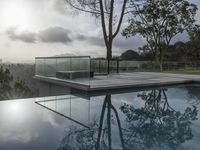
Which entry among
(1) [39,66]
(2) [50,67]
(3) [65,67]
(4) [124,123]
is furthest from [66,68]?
(4) [124,123]

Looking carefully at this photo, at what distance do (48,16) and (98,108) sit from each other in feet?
24.8

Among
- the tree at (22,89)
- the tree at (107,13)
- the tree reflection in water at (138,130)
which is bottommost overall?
the tree at (22,89)

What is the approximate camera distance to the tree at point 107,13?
47.6 ft

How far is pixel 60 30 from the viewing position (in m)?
14.0

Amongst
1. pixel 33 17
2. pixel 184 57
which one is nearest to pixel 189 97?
pixel 33 17

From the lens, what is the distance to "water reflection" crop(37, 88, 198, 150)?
3502 mm

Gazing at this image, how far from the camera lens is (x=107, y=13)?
14.9 meters

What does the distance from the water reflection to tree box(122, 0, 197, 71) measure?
1270cm

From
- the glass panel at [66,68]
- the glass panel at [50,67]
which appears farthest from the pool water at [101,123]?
the glass panel at [50,67]

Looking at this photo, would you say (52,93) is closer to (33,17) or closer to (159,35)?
(33,17)

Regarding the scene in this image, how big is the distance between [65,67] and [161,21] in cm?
1258

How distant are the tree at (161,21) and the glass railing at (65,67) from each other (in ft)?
32.4

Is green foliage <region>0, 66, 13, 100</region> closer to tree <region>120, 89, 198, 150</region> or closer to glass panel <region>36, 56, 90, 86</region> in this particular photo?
glass panel <region>36, 56, 90, 86</region>

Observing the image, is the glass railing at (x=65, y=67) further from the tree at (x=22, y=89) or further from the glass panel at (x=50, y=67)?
the tree at (x=22, y=89)
